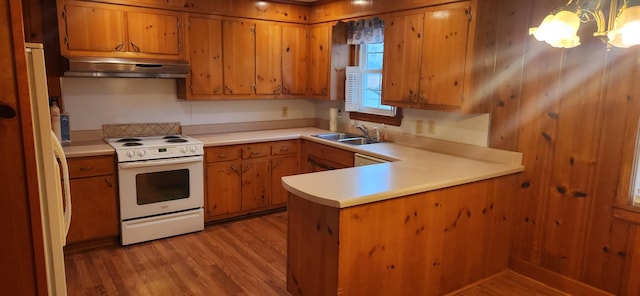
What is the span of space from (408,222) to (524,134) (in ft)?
3.96

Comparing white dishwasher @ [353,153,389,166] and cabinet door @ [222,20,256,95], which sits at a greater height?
cabinet door @ [222,20,256,95]

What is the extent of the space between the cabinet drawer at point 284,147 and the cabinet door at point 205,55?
0.78 metres

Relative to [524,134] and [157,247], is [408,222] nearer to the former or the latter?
[524,134]

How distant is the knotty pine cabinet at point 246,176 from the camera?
396 centimetres

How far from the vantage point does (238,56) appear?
422cm

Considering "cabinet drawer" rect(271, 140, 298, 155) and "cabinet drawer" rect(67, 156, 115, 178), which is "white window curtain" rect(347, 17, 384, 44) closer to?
"cabinet drawer" rect(271, 140, 298, 155)

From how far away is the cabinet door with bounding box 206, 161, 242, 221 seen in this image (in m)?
3.94

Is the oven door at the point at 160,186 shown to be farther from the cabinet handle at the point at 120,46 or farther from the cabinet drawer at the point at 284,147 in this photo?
the cabinet handle at the point at 120,46

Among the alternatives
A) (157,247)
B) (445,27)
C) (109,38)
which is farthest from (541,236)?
(109,38)

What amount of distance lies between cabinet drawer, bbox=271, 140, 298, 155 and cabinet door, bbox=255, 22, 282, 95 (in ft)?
1.90

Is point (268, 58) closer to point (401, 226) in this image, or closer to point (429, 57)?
point (429, 57)

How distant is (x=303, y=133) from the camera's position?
454 cm

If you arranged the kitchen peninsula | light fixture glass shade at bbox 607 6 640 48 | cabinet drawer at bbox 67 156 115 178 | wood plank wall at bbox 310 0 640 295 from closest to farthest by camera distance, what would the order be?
light fixture glass shade at bbox 607 6 640 48, the kitchen peninsula, wood plank wall at bbox 310 0 640 295, cabinet drawer at bbox 67 156 115 178

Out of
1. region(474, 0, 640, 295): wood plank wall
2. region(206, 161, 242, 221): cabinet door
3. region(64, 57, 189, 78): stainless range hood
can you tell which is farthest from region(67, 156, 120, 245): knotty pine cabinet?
region(474, 0, 640, 295): wood plank wall
